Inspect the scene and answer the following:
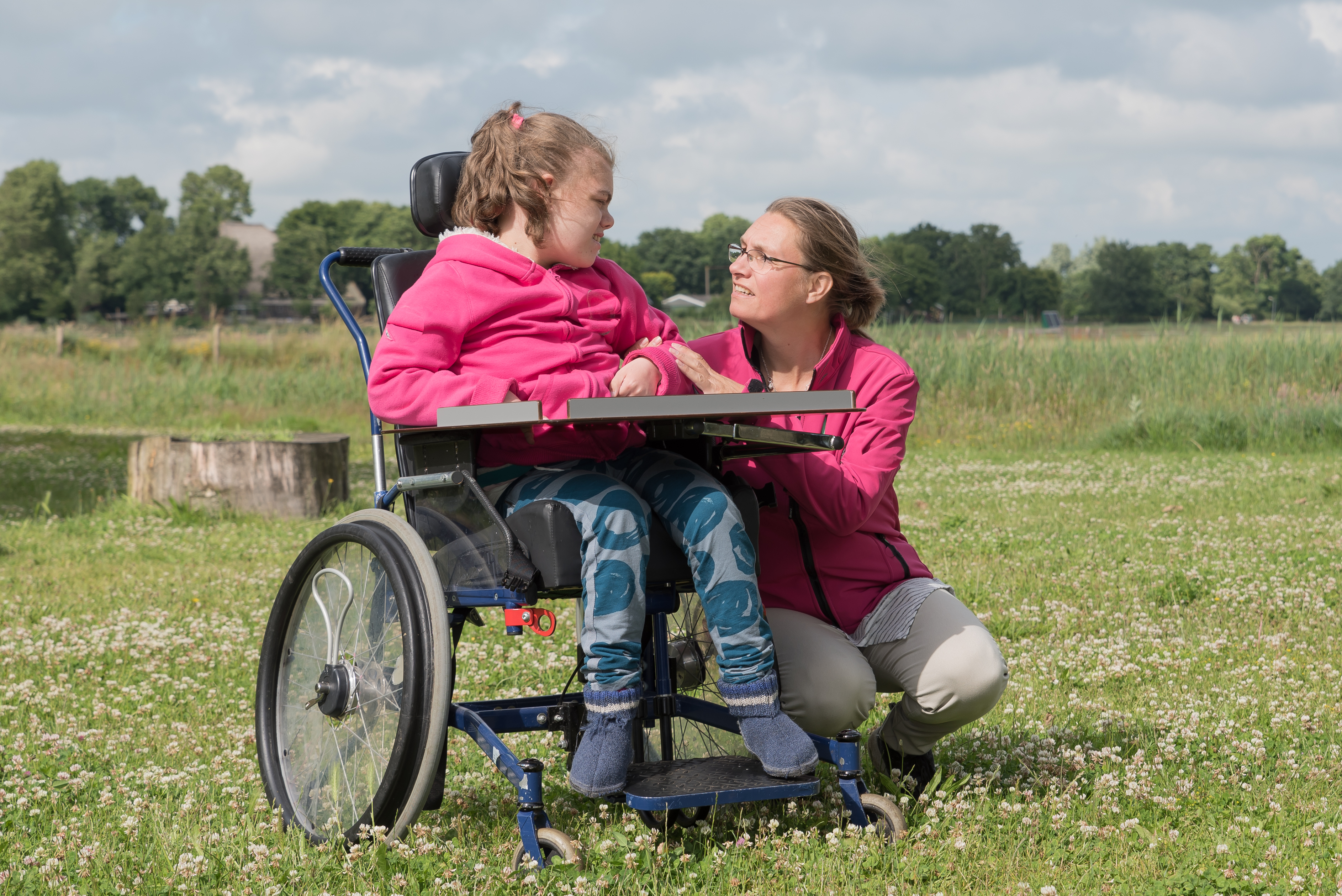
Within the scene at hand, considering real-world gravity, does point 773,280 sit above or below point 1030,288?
below

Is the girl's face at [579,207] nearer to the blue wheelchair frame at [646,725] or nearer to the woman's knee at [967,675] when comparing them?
the blue wheelchair frame at [646,725]

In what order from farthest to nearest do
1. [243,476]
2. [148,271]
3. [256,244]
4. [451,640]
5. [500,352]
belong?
[256,244] → [148,271] → [243,476] → [500,352] → [451,640]

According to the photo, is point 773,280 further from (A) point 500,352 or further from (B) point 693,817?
(B) point 693,817

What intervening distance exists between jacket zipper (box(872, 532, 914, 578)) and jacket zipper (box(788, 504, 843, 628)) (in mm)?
214

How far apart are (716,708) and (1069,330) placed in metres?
15.8

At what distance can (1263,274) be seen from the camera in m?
85.8

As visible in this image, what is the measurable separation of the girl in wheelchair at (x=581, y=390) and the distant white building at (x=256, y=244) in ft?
360

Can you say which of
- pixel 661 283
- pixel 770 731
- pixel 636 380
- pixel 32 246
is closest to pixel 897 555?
pixel 770 731

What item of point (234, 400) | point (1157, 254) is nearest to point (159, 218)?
point (1157, 254)

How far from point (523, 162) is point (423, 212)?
527mm

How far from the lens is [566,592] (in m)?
2.91

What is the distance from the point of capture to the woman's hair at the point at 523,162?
10.1ft

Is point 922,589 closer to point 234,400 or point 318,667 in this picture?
point 318,667

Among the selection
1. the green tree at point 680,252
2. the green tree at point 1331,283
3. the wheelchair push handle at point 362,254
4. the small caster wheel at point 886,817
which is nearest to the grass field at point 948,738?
the small caster wheel at point 886,817
